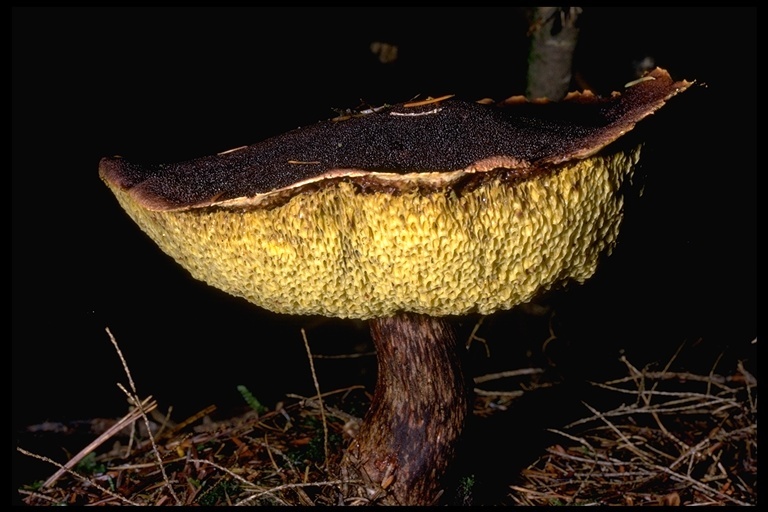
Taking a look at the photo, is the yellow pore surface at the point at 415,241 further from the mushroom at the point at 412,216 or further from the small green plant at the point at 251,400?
the small green plant at the point at 251,400

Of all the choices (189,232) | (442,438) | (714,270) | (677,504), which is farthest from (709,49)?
(189,232)

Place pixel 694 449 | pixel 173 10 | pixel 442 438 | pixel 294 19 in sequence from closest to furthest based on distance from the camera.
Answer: pixel 442 438 < pixel 694 449 < pixel 173 10 < pixel 294 19

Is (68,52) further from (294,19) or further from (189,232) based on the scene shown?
(189,232)

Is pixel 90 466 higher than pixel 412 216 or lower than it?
lower

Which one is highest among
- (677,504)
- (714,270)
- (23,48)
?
(23,48)

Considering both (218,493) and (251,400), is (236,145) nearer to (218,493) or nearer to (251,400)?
(251,400)

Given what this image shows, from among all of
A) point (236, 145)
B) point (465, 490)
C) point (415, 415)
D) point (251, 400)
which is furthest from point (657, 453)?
point (236, 145)
